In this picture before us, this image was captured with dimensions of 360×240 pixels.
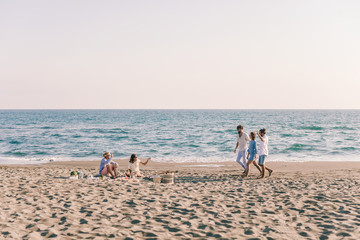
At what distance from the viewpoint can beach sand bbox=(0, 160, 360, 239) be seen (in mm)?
5254

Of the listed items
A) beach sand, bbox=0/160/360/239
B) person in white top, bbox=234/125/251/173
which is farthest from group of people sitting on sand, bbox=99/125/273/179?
beach sand, bbox=0/160/360/239

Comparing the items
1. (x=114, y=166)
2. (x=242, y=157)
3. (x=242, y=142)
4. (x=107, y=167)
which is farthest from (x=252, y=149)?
(x=107, y=167)

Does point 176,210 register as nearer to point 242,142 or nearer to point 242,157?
point 242,142

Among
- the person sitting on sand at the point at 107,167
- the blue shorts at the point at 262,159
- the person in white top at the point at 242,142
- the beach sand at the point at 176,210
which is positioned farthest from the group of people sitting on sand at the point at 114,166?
the blue shorts at the point at 262,159

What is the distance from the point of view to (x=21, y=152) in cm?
2212

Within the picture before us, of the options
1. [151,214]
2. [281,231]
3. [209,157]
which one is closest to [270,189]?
[281,231]

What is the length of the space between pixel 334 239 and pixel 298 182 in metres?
5.10

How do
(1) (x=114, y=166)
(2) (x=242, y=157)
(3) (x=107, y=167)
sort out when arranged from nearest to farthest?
(3) (x=107, y=167) → (1) (x=114, y=166) → (2) (x=242, y=157)

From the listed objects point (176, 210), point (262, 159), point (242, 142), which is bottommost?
point (176, 210)

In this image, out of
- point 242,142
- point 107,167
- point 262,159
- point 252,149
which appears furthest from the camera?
point 242,142

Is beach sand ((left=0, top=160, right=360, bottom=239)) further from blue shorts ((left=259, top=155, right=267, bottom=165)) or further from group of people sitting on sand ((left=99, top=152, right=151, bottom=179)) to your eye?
blue shorts ((left=259, top=155, right=267, bottom=165))

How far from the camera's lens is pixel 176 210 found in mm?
6531

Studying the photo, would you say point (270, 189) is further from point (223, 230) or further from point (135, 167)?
point (135, 167)

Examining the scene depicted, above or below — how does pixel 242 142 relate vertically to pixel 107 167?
above
